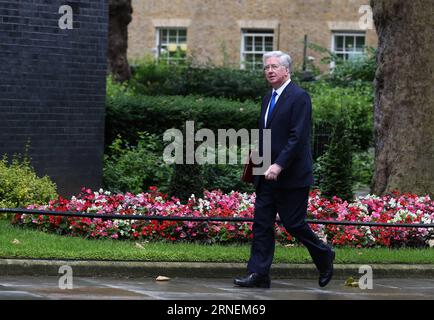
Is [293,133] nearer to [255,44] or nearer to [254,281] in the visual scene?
[254,281]

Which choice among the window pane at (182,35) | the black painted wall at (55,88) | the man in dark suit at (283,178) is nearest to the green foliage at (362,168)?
the black painted wall at (55,88)

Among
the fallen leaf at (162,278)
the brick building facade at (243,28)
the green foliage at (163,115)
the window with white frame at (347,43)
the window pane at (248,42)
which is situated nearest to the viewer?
the fallen leaf at (162,278)

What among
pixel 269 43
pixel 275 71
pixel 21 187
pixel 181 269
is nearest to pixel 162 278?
pixel 181 269

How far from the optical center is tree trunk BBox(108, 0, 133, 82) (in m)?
24.6

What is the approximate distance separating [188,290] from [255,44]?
2391 centimetres

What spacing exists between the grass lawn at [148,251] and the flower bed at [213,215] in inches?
9.6

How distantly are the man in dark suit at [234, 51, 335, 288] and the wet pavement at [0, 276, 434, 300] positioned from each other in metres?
0.32

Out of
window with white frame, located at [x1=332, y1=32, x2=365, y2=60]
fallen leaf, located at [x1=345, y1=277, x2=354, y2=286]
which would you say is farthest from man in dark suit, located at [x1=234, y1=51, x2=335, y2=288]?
window with white frame, located at [x1=332, y1=32, x2=365, y2=60]

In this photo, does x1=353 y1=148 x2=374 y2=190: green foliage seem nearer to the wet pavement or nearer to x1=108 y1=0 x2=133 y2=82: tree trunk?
x1=108 y1=0 x2=133 y2=82: tree trunk

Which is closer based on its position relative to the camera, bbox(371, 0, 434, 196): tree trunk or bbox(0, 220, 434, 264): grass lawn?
bbox(0, 220, 434, 264): grass lawn

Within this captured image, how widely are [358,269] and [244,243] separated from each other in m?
1.57

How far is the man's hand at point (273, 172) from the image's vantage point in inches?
391

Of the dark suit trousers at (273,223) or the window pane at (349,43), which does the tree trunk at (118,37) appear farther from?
the dark suit trousers at (273,223)

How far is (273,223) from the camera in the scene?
1043 centimetres
